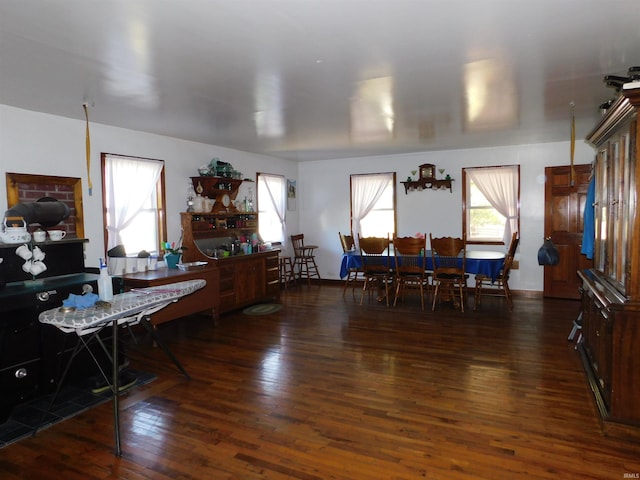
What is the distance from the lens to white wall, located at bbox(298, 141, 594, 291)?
268 inches

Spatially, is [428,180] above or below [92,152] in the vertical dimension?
below

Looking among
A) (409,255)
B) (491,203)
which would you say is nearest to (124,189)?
(409,255)

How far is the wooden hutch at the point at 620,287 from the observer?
260 centimetres

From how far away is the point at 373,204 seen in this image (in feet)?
26.4

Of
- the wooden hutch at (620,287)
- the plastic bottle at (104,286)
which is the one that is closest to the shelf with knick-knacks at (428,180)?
the wooden hutch at (620,287)

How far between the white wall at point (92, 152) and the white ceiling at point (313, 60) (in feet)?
0.64

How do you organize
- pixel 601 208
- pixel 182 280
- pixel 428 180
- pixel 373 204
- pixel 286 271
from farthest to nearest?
pixel 286 271 → pixel 373 204 → pixel 428 180 → pixel 182 280 → pixel 601 208

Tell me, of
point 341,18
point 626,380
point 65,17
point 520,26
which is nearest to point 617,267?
point 626,380

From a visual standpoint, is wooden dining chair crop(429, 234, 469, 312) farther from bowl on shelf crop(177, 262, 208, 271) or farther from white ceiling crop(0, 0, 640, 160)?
bowl on shelf crop(177, 262, 208, 271)

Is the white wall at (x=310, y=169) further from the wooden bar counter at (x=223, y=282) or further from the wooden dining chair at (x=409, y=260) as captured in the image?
the wooden dining chair at (x=409, y=260)

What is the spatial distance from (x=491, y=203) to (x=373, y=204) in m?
2.10

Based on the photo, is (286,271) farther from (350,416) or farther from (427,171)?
(350,416)

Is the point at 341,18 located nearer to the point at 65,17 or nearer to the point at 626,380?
the point at 65,17

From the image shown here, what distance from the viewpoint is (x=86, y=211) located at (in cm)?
467
